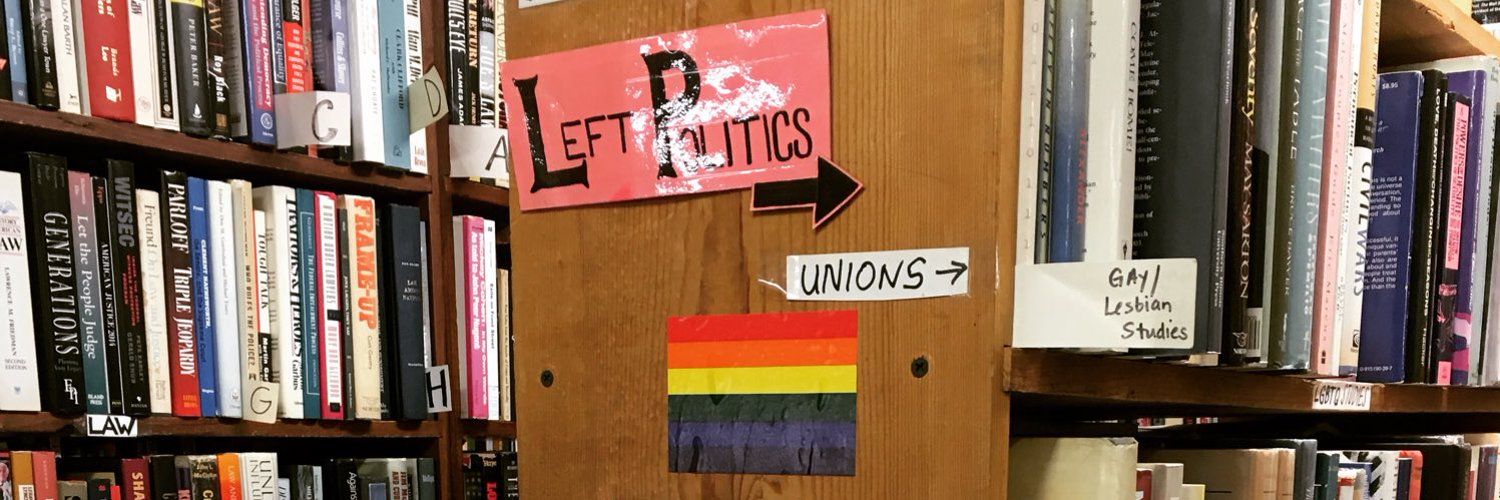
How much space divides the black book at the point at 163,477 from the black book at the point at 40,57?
0.39 m

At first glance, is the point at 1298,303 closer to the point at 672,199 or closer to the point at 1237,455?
the point at 1237,455

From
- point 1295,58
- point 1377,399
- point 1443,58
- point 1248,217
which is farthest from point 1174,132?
point 1443,58

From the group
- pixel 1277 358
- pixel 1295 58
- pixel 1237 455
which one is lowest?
pixel 1237 455

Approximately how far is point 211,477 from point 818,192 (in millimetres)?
1001

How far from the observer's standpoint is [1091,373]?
2.52 feet

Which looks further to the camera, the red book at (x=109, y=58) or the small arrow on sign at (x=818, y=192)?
the red book at (x=109, y=58)

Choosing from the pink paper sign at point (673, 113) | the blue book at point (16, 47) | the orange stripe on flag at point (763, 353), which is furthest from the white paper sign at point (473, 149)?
the orange stripe on flag at point (763, 353)

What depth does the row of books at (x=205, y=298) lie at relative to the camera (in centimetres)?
133

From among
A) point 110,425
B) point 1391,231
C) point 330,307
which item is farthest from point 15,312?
point 1391,231

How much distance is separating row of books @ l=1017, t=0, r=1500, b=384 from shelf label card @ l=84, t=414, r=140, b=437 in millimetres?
1051

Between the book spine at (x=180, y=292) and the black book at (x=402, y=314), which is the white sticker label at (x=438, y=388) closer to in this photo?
the black book at (x=402, y=314)

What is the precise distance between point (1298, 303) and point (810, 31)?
16.7 inches

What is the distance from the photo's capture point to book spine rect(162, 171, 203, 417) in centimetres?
145

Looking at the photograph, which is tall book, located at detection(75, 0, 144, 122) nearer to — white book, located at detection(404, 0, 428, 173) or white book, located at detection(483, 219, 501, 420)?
white book, located at detection(404, 0, 428, 173)
